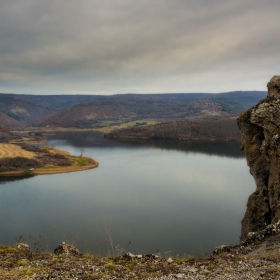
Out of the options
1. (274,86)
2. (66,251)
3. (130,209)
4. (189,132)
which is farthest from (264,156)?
(189,132)

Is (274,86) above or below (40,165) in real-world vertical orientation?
above

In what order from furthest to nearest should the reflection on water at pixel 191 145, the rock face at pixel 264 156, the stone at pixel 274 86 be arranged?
the reflection on water at pixel 191 145 < the stone at pixel 274 86 < the rock face at pixel 264 156

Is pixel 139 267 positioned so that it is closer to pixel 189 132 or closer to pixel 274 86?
pixel 274 86

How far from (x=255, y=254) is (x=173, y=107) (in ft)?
611

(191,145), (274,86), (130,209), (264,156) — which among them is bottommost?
(130,209)

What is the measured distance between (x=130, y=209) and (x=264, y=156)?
13.0 metres

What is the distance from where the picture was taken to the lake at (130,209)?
1534cm

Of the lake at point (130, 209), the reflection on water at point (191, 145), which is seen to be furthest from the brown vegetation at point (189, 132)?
the lake at point (130, 209)

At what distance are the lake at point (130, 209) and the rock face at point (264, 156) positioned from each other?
5.09m

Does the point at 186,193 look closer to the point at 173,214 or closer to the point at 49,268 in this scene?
the point at 173,214

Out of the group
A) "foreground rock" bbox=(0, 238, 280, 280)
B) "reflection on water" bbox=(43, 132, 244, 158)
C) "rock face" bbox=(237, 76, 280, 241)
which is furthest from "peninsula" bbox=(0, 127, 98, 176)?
"foreground rock" bbox=(0, 238, 280, 280)

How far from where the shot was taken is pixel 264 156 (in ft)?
33.5

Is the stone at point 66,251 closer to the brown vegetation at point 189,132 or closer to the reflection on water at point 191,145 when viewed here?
the reflection on water at point 191,145

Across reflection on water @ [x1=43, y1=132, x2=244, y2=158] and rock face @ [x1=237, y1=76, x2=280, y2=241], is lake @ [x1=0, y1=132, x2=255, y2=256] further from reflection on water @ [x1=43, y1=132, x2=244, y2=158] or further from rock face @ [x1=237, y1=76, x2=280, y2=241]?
reflection on water @ [x1=43, y1=132, x2=244, y2=158]
